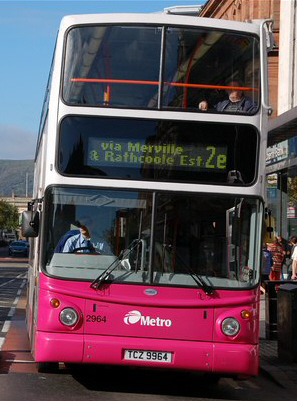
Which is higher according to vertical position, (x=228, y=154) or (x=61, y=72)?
(x=61, y=72)

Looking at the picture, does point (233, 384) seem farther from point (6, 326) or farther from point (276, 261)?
point (276, 261)

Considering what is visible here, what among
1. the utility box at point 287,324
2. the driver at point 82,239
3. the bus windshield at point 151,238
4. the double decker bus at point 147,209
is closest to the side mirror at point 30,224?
the double decker bus at point 147,209

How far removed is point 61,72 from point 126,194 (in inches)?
58.9

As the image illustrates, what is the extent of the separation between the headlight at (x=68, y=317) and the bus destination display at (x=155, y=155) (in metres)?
1.55

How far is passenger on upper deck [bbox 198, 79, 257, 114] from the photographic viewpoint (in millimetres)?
10164

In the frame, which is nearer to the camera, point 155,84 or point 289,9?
point 155,84

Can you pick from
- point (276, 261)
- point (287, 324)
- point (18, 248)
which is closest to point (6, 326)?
point (287, 324)

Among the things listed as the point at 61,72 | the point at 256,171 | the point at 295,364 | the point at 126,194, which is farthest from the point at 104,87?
the point at 295,364

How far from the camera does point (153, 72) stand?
10.1 metres

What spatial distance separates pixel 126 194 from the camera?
32.8 feet

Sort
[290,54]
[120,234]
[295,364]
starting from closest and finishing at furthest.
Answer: [120,234] < [295,364] < [290,54]

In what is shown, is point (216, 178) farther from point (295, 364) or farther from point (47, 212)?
point (295, 364)

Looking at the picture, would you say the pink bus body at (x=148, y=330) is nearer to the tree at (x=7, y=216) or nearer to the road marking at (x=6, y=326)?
the road marking at (x=6, y=326)

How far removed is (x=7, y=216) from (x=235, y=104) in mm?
150849
